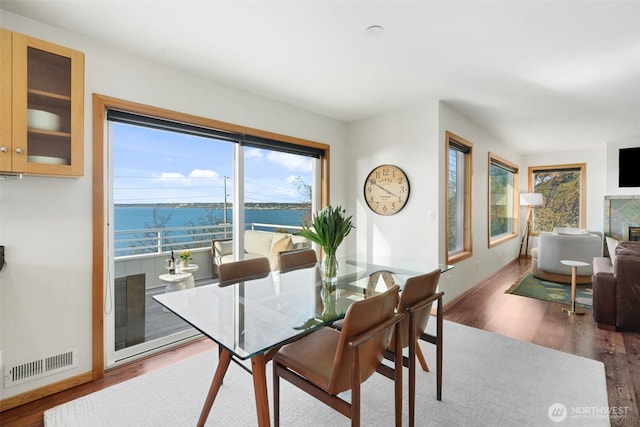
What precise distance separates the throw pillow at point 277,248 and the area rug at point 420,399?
4.18 ft

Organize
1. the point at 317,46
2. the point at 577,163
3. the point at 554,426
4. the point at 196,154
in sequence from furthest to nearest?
1. the point at 577,163
2. the point at 196,154
3. the point at 317,46
4. the point at 554,426

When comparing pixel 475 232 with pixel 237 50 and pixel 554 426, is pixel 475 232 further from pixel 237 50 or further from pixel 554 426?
pixel 237 50

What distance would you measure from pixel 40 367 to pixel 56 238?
34.5 inches

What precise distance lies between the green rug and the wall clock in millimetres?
2222

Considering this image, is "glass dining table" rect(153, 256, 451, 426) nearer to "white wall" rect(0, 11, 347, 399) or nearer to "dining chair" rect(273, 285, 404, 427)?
"dining chair" rect(273, 285, 404, 427)

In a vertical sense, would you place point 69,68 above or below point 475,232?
above

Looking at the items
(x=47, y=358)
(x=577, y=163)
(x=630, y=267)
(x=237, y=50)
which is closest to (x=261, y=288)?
(x=47, y=358)

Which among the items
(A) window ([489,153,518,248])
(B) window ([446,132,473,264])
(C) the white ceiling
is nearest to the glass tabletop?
(C) the white ceiling

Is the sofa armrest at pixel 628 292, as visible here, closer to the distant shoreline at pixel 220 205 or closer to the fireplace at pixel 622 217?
the distant shoreline at pixel 220 205


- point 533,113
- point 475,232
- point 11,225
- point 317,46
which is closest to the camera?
point 11,225

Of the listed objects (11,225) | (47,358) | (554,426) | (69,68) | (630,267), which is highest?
A: (69,68)

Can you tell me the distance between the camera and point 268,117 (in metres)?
3.43

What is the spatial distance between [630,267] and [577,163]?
466 cm

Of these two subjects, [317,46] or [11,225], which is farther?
[317,46]
